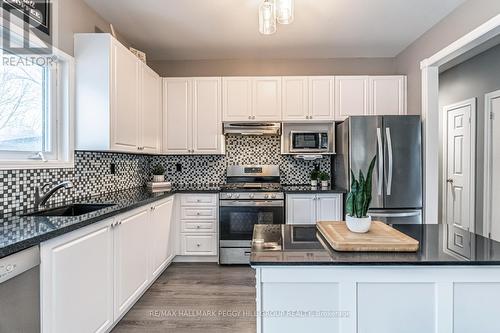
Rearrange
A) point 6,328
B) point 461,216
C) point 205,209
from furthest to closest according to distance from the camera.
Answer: point 461,216 → point 205,209 → point 6,328

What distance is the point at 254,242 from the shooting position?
1498mm

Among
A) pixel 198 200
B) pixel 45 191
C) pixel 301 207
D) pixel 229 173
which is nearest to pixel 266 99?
pixel 229 173

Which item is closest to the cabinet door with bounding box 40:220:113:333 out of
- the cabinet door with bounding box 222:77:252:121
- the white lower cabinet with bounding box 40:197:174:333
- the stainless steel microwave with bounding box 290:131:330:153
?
the white lower cabinet with bounding box 40:197:174:333

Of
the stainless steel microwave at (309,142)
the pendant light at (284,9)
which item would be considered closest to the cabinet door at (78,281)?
the pendant light at (284,9)

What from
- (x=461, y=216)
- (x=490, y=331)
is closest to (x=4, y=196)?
(x=490, y=331)

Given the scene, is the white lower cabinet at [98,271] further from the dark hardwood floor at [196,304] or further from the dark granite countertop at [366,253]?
the dark granite countertop at [366,253]

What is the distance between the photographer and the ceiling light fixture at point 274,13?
2.13m

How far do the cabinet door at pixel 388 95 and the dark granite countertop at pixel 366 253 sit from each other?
2481 mm

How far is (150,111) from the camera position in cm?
352

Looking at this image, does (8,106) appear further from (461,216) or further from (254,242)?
(461,216)

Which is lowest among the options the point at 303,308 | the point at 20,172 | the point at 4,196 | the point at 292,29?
the point at 303,308

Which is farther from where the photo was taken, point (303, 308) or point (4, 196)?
point (4, 196)

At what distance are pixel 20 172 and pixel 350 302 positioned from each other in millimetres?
2099

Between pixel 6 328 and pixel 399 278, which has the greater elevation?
pixel 399 278
